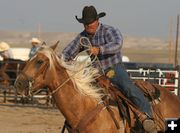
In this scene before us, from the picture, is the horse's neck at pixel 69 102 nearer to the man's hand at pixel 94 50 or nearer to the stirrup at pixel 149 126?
the man's hand at pixel 94 50

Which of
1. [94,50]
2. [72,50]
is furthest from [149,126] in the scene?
[72,50]

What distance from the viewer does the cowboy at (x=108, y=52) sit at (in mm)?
6203

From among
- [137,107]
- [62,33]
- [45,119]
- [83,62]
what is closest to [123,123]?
[137,107]

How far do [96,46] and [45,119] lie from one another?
680 cm

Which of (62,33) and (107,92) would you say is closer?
(107,92)

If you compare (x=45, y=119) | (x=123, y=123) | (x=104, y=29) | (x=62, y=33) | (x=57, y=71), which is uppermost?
(x=104, y=29)

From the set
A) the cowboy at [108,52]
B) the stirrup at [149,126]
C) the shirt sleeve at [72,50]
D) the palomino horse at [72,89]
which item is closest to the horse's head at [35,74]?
the palomino horse at [72,89]

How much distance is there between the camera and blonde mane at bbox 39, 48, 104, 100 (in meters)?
6.04

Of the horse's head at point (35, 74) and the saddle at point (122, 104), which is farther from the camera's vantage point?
the saddle at point (122, 104)

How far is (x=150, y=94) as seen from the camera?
6.99 m

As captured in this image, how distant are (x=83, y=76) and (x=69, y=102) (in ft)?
1.13

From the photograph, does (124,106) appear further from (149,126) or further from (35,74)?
(35,74)

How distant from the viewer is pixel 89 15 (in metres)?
6.21

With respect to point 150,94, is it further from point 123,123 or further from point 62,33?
point 62,33
